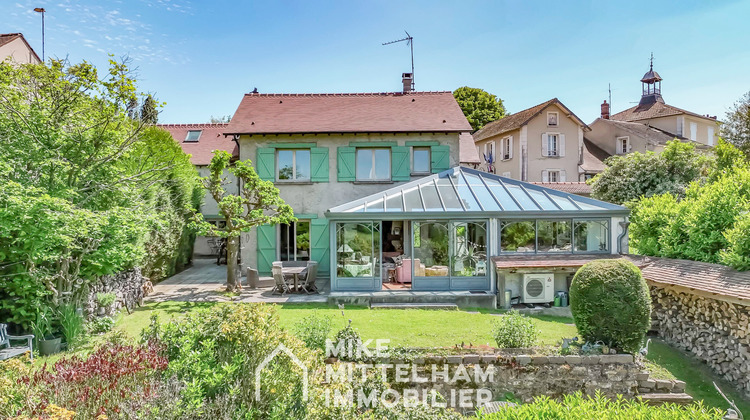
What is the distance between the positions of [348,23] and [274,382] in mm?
12884

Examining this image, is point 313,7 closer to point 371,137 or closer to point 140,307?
point 371,137

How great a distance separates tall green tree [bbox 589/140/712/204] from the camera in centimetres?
1619

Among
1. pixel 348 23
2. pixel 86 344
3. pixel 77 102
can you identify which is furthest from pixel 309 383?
pixel 348 23

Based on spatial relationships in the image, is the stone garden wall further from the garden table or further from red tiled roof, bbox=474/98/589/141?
red tiled roof, bbox=474/98/589/141

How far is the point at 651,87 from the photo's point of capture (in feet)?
123

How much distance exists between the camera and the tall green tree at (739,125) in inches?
696

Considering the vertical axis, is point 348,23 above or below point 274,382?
above

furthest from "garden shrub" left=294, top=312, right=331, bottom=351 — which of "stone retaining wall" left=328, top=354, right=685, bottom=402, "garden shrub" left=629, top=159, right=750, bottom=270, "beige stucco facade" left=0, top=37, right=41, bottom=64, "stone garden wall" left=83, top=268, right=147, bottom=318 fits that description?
"beige stucco facade" left=0, top=37, right=41, bottom=64

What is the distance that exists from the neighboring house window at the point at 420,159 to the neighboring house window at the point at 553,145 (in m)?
14.5

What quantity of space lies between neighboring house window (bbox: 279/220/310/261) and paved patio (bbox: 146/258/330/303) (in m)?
1.26

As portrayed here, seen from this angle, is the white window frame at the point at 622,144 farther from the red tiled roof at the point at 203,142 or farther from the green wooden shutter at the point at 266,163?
the red tiled roof at the point at 203,142

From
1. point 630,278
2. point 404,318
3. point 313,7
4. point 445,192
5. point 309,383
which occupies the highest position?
point 313,7

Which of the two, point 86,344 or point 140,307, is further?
point 140,307

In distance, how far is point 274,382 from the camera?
4355mm
